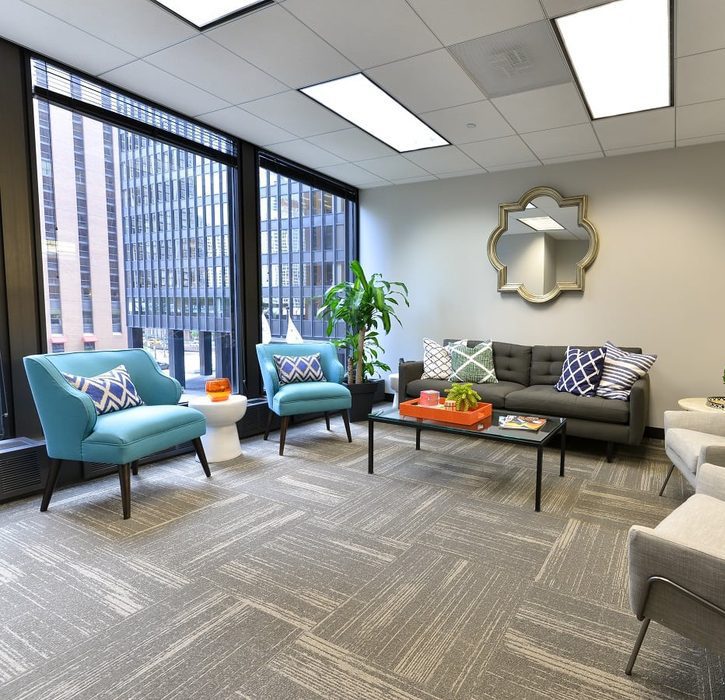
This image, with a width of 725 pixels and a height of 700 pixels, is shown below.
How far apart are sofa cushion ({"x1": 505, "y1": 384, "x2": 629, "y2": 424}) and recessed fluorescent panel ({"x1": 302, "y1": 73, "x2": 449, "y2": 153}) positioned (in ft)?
6.64

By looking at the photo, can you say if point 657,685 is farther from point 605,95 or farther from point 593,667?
point 605,95

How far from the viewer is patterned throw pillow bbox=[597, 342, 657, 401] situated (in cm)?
338

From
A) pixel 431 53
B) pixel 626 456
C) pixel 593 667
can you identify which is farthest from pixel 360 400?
pixel 593 667

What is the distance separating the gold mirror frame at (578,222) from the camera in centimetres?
409

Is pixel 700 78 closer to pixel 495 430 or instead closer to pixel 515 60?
pixel 515 60

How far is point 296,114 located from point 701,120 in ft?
8.76

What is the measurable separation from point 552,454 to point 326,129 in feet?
9.34

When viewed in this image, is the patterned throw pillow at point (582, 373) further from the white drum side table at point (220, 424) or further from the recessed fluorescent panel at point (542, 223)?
the white drum side table at point (220, 424)

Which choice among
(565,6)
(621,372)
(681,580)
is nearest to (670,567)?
(681,580)

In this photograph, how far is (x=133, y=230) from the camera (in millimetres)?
3213

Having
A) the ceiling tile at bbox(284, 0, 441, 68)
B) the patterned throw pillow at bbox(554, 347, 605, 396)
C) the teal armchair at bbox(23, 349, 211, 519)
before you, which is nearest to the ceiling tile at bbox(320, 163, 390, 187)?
the ceiling tile at bbox(284, 0, 441, 68)

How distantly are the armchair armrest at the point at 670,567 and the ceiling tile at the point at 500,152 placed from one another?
3105 millimetres

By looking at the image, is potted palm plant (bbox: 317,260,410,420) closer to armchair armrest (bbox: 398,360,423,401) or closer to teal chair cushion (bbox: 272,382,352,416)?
armchair armrest (bbox: 398,360,423,401)

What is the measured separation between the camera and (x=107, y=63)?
2.63 metres
